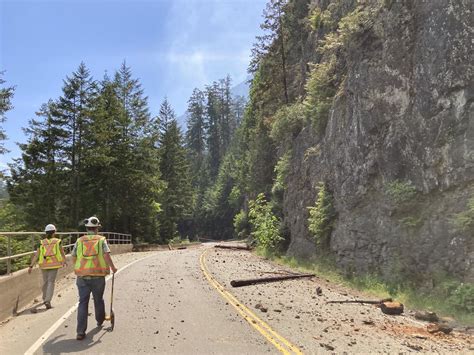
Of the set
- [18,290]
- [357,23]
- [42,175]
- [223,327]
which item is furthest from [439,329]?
[42,175]

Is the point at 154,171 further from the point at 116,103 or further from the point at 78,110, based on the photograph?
the point at 78,110

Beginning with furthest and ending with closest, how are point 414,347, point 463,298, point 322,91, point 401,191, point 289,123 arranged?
→ 1. point 289,123
2. point 322,91
3. point 401,191
4. point 463,298
5. point 414,347

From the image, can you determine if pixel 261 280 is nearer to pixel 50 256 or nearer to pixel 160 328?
pixel 50 256

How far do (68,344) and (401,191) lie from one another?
11904 millimetres

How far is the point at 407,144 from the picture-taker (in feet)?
53.2

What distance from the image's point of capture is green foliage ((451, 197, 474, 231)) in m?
12.7

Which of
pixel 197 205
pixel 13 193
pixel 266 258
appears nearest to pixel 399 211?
pixel 266 258

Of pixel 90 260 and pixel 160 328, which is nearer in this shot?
pixel 90 260

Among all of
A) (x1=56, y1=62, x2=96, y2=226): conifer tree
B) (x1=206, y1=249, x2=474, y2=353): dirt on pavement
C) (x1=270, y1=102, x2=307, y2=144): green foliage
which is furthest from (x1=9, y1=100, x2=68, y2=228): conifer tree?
(x1=206, y1=249, x2=474, y2=353): dirt on pavement

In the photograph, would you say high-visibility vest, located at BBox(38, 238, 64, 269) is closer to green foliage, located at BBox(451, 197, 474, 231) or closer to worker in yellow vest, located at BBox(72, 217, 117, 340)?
worker in yellow vest, located at BBox(72, 217, 117, 340)

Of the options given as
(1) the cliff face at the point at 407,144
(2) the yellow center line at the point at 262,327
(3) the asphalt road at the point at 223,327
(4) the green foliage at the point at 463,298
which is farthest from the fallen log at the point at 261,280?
(4) the green foliage at the point at 463,298

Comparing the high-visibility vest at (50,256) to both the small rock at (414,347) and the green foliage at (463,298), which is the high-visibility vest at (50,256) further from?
the green foliage at (463,298)

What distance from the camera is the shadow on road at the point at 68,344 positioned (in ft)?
24.4

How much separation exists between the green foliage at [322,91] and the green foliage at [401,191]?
922 centimetres
